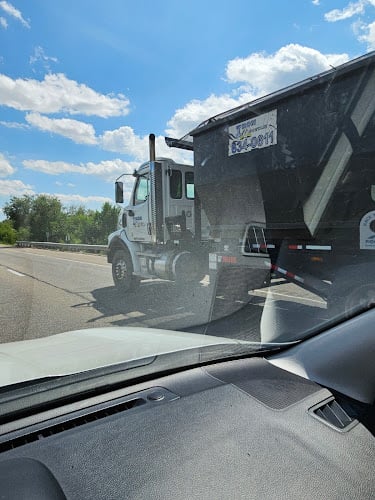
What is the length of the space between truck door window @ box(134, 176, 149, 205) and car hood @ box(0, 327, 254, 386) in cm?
704

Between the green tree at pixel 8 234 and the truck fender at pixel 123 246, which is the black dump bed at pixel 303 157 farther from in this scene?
the green tree at pixel 8 234

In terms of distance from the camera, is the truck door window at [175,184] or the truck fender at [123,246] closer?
the truck door window at [175,184]

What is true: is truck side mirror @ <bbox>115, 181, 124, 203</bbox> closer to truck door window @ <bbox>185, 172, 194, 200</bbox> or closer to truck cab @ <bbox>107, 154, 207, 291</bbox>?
truck cab @ <bbox>107, 154, 207, 291</bbox>

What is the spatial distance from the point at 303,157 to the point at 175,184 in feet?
15.0

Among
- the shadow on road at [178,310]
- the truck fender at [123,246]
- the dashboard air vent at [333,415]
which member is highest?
the truck fender at [123,246]

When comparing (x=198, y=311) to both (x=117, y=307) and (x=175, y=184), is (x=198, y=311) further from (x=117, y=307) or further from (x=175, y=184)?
(x=175, y=184)

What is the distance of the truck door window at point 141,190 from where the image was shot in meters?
9.77

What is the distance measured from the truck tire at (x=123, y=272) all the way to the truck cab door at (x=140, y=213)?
1.75 ft

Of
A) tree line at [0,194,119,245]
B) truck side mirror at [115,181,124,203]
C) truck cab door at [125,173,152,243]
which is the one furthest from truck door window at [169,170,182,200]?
tree line at [0,194,119,245]

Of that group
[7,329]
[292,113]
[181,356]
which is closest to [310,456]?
[181,356]

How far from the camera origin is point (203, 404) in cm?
182

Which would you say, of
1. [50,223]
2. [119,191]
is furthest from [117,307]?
[50,223]

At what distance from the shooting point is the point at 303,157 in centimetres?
557

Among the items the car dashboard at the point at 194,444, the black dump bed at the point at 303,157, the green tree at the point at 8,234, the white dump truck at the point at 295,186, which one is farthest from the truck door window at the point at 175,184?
the green tree at the point at 8,234
